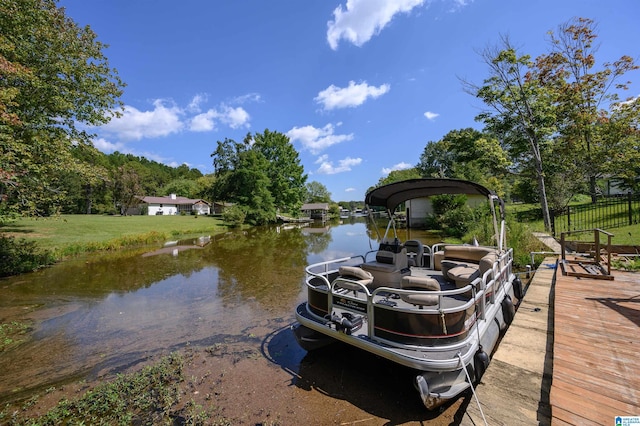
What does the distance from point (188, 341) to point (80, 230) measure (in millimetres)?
24320

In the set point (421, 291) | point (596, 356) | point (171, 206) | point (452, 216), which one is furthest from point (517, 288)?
point (171, 206)

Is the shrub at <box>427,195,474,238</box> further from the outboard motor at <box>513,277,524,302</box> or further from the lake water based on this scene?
the outboard motor at <box>513,277,524,302</box>

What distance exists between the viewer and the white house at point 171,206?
188 ft

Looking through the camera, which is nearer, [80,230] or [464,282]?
[464,282]

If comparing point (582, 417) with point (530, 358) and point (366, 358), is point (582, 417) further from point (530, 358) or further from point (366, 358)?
point (366, 358)

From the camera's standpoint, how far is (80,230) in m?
22.8

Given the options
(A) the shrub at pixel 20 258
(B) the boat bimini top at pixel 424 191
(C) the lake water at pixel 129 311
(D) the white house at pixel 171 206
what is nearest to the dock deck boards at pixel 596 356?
(B) the boat bimini top at pixel 424 191

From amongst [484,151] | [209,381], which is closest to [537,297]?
[209,381]

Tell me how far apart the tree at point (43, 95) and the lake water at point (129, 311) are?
361 cm

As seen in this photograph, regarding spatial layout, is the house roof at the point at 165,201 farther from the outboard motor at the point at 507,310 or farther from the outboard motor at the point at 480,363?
the outboard motor at the point at 480,363

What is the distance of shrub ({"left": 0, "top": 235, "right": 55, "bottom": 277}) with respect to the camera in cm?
1197

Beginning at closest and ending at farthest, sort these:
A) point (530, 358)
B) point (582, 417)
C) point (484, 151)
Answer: point (582, 417)
point (530, 358)
point (484, 151)

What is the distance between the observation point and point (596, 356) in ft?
10.9

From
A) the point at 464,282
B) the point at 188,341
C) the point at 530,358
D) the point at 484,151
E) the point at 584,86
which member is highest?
the point at 584,86
